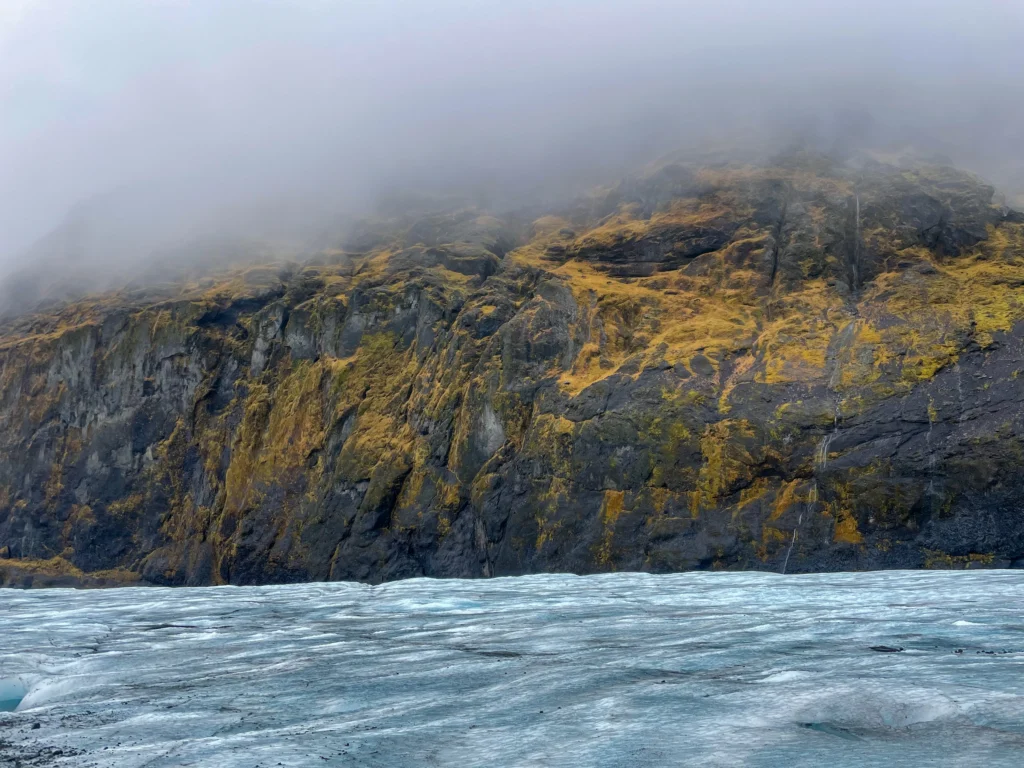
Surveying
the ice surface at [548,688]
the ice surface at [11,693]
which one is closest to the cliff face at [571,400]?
the ice surface at [548,688]

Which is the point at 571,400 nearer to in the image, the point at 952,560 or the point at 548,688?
the point at 952,560

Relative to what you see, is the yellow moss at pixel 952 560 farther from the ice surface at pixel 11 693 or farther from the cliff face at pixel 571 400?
the ice surface at pixel 11 693

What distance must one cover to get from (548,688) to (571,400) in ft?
Result: 156

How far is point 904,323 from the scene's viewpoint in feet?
190

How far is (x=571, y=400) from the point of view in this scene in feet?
196

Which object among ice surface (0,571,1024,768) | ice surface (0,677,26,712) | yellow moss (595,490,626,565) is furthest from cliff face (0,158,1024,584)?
ice surface (0,677,26,712)

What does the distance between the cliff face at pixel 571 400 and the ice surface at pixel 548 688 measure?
28.0 m

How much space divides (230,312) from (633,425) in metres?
54.4

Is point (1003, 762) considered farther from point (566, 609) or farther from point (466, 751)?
point (566, 609)

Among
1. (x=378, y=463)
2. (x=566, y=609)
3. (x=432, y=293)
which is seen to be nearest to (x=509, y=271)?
(x=432, y=293)

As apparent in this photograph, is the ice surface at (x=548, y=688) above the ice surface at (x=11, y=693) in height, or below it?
above

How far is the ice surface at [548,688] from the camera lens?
29.7 feet

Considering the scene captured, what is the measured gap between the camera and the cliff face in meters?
51.5

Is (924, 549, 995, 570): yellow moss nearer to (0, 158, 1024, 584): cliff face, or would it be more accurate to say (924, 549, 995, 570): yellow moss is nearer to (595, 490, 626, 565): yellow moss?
(0, 158, 1024, 584): cliff face
